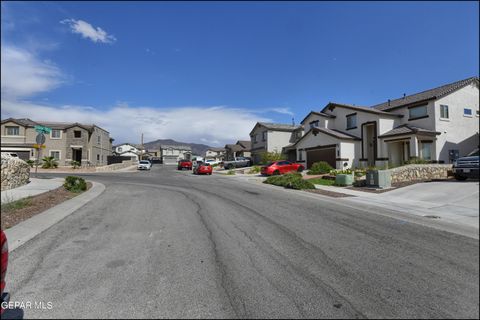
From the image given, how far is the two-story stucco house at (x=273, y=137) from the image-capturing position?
143 ft

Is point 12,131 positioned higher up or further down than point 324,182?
higher up

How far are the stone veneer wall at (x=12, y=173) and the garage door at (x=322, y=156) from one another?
2412 centimetres

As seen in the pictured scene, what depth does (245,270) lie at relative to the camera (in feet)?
14.5

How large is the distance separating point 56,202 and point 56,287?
7.67 metres

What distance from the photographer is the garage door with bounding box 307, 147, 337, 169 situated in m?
27.5

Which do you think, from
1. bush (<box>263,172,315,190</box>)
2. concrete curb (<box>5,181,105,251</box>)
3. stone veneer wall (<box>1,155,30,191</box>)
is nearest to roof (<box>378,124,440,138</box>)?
bush (<box>263,172,315,190</box>)

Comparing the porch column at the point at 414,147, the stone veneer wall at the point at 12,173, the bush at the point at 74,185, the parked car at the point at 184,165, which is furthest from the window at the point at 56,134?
the porch column at the point at 414,147

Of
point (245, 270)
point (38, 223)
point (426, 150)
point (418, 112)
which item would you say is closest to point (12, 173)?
point (38, 223)

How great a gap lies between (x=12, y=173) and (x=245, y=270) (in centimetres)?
1476

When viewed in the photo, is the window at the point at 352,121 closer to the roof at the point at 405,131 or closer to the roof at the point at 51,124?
the roof at the point at 405,131

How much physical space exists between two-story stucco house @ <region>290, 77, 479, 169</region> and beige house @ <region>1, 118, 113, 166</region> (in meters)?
33.1

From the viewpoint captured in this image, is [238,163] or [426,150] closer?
[426,150]

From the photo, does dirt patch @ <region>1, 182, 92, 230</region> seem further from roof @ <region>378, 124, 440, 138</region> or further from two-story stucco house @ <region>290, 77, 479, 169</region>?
roof @ <region>378, 124, 440, 138</region>

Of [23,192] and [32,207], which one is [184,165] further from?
[32,207]
